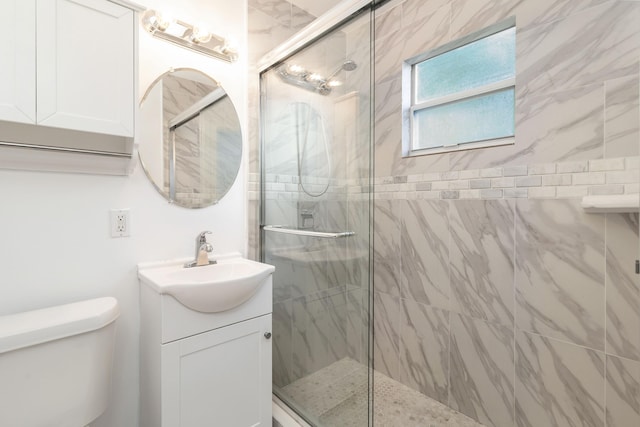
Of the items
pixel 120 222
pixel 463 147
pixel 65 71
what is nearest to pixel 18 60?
pixel 65 71

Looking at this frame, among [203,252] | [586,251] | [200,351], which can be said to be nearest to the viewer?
[200,351]

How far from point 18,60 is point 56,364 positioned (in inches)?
39.4

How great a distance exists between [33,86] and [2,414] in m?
1.03

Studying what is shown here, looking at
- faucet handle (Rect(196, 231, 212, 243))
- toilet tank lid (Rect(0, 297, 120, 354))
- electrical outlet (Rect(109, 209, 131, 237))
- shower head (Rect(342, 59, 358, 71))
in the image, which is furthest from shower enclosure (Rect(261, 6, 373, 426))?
toilet tank lid (Rect(0, 297, 120, 354))

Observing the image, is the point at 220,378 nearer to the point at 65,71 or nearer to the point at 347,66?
the point at 65,71

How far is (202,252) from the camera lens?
158cm

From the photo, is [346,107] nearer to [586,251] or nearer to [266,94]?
[266,94]

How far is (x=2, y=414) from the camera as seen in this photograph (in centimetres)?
91

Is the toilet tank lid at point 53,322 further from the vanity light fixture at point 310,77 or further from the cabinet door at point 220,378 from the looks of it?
the vanity light fixture at point 310,77

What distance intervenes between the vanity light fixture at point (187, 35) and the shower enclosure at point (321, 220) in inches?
10.1

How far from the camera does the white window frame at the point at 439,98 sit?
1.68 meters

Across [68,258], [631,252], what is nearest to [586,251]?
[631,252]

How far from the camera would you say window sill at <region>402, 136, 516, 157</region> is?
5.46ft

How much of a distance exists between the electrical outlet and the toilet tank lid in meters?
0.30
